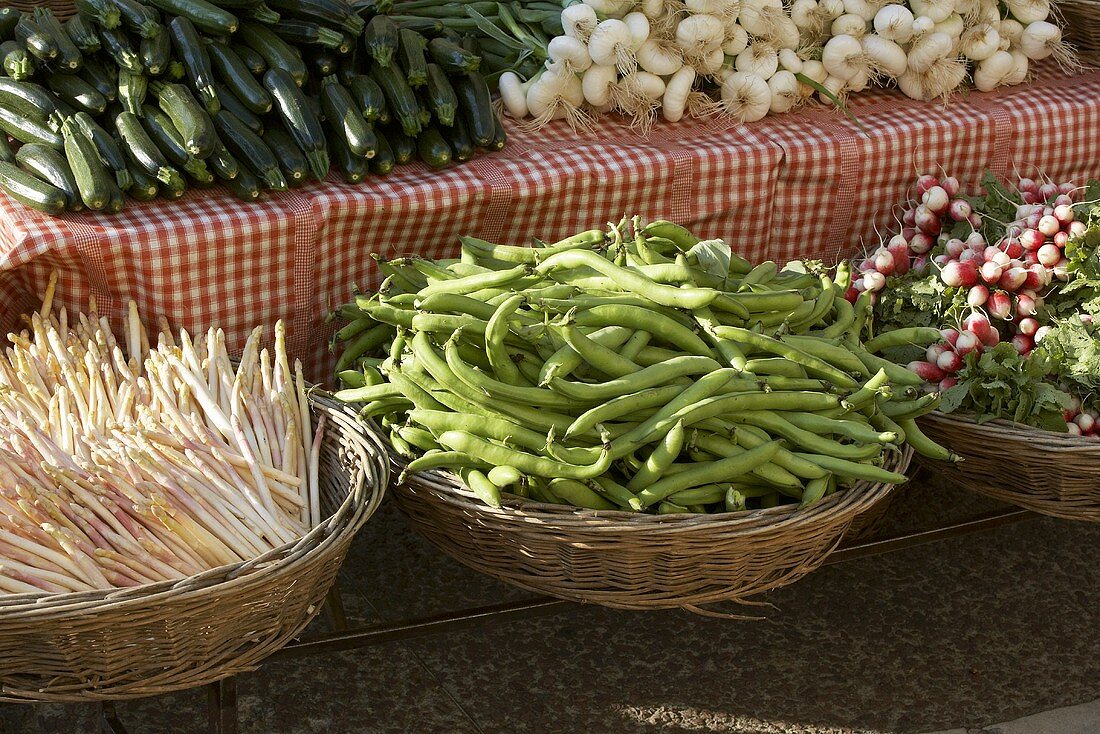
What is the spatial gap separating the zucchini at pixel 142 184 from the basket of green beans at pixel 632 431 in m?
0.64

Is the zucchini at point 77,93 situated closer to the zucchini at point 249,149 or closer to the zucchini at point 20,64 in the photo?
the zucchini at point 20,64

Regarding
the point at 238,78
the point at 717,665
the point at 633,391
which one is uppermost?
the point at 238,78

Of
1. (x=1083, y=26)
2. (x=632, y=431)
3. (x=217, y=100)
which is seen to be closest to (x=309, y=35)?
(x=217, y=100)

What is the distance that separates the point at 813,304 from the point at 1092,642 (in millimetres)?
1533

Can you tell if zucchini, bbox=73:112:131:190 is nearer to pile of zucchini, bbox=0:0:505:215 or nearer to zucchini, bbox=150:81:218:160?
pile of zucchini, bbox=0:0:505:215

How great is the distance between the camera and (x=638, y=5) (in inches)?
132

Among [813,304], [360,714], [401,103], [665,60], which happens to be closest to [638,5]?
[665,60]

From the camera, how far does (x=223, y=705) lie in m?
2.06

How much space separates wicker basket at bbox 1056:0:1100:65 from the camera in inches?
157

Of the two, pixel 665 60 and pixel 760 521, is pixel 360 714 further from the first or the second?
pixel 665 60

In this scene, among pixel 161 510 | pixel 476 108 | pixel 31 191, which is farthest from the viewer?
pixel 476 108

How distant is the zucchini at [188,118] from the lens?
2.57 m

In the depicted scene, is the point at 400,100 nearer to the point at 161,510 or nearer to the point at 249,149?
the point at 249,149

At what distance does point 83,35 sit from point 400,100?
79cm
